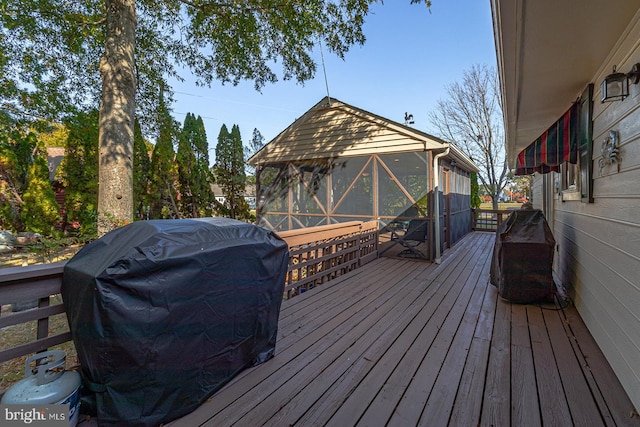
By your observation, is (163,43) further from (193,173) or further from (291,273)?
(291,273)

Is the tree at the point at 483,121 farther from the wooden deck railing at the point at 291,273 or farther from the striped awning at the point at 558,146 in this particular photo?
the wooden deck railing at the point at 291,273

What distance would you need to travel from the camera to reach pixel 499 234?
143 inches

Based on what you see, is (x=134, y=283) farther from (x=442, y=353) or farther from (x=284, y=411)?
(x=442, y=353)

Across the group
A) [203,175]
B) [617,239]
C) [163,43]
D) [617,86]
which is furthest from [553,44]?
[203,175]

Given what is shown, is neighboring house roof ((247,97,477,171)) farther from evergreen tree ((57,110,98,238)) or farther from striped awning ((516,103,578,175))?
evergreen tree ((57,110,98,238))

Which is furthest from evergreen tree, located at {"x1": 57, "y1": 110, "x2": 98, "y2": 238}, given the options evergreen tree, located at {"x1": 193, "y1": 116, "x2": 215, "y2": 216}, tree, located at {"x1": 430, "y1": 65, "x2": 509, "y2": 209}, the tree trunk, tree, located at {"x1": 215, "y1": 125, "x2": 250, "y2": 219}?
tree, located at {"x1": 430, "y1": 65, "x2": 509, "y2": 209}

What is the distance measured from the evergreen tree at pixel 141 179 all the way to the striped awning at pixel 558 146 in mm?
10459

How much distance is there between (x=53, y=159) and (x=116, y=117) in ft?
47.9

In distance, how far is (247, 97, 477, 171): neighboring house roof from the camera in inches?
233

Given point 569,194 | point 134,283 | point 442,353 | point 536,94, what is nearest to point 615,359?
point 442,353

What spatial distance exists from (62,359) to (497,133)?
51.1 ft

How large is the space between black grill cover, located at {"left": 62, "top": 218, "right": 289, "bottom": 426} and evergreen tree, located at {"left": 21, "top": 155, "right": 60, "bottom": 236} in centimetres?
948

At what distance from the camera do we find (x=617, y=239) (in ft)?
6.97

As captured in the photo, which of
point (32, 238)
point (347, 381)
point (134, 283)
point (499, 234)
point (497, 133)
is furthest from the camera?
point (497, 133)
